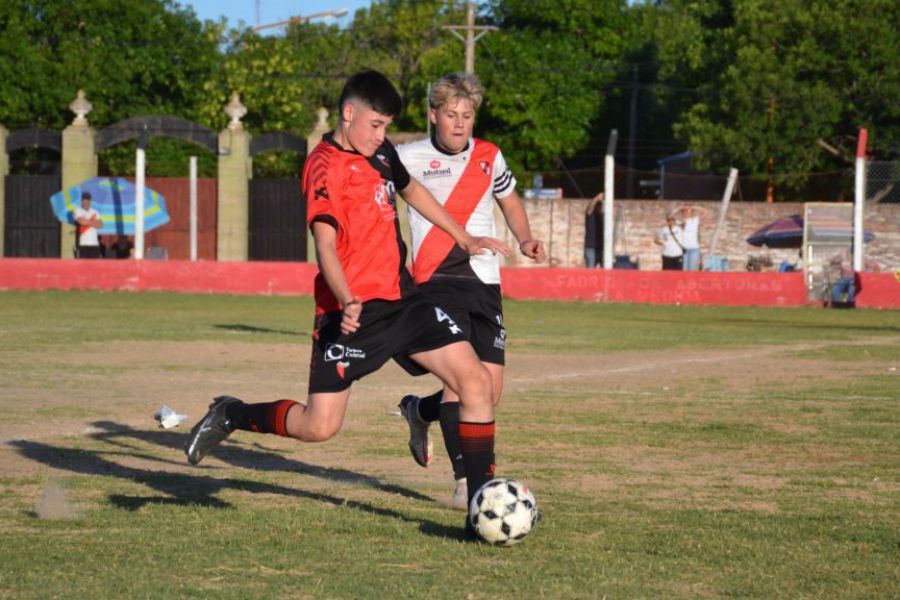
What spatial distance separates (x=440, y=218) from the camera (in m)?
6.62

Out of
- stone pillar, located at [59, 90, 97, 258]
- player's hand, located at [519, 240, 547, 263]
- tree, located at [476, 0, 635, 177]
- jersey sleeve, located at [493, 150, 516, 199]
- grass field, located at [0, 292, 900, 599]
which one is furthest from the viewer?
tree, located at [476, 0, 635, 177]

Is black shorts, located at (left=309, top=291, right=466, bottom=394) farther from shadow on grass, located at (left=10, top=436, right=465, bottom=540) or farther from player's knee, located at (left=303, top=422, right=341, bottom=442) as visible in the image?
shadow on grass, located at (left=10, top=436, right=465, bottom=540)

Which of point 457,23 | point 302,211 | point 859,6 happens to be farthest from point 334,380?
point 457,23

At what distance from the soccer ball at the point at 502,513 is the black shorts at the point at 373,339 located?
70 centimetres

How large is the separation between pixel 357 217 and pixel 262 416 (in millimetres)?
1033

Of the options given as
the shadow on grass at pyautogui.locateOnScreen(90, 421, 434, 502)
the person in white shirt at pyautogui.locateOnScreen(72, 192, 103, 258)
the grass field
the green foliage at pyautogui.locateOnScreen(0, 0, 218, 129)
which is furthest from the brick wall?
the shadow on grass at pyautogui.locateOnScreen(90, 421, 434, 502)

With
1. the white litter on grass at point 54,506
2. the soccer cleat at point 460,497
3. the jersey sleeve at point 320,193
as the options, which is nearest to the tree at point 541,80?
the soccer cleat at point 460,497

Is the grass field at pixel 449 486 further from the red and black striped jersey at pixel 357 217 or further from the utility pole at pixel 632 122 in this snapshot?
the utility pole at pixel 632 122

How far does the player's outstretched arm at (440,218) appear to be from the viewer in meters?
6.57

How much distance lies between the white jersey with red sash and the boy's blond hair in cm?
39

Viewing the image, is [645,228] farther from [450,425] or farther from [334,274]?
[334,274]

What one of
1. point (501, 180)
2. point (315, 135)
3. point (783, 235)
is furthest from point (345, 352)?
point (783, 235)

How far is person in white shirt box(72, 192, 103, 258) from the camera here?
32.2m

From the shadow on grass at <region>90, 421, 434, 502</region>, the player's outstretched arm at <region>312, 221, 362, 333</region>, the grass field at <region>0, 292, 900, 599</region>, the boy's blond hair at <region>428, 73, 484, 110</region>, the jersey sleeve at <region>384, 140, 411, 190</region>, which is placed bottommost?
the shadow on grass at <region>90, 421, 434, 502</region>
